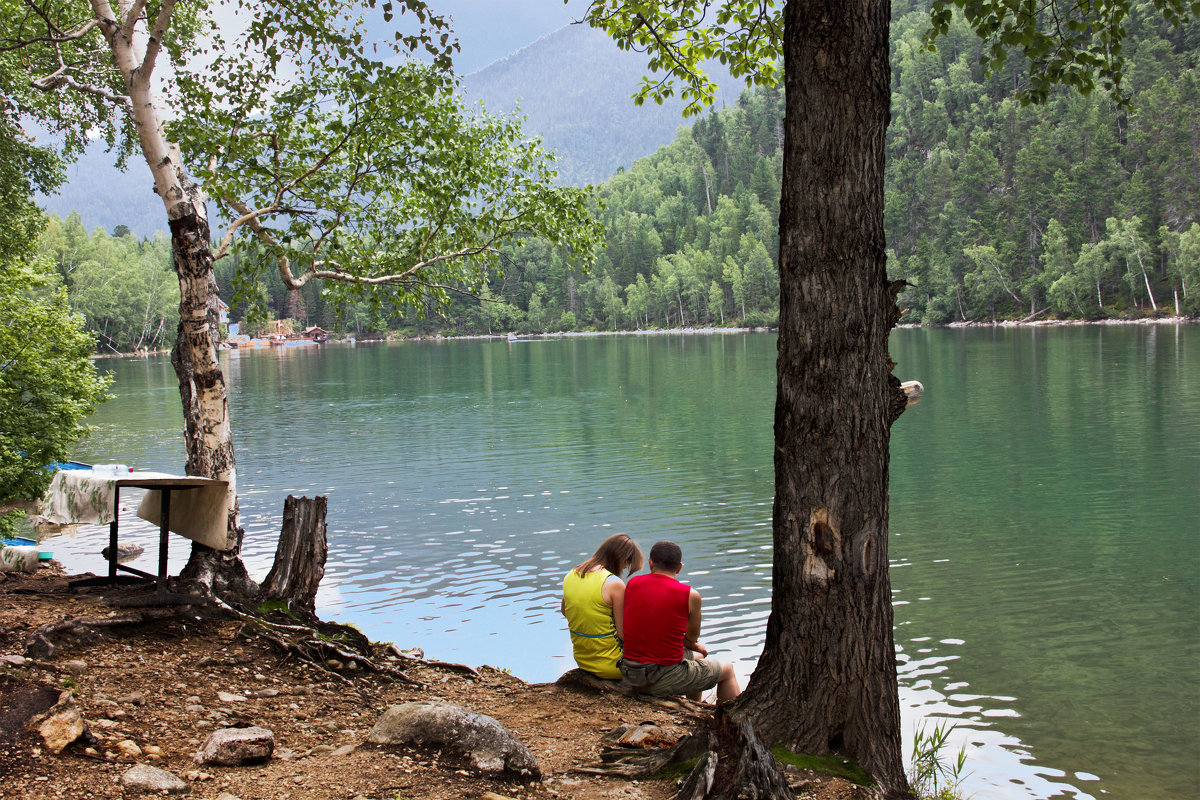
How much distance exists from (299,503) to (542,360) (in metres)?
84.3

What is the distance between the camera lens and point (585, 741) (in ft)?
21.7

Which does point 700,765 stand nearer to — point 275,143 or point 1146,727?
point 1146,727

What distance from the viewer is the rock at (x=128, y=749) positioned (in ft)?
16.4

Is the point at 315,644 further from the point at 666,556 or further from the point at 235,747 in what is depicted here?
the point at 666,556

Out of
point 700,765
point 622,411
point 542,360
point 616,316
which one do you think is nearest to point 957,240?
point 616,316

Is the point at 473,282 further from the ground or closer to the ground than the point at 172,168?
closer to the ground

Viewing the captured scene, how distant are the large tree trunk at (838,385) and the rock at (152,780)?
126 inches

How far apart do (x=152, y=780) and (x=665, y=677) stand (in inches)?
Result: 162

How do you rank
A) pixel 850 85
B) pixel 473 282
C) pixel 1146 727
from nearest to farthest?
pixel 850 85 → pixel 1146 727 → pixel 473 282

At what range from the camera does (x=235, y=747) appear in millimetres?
5254

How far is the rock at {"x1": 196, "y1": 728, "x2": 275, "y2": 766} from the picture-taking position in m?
5.18

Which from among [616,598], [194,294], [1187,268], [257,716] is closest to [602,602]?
[616,598]

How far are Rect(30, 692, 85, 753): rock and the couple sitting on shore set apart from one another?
3824 millimetres

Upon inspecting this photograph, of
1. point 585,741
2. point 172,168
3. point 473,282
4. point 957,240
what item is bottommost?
point 585,741
